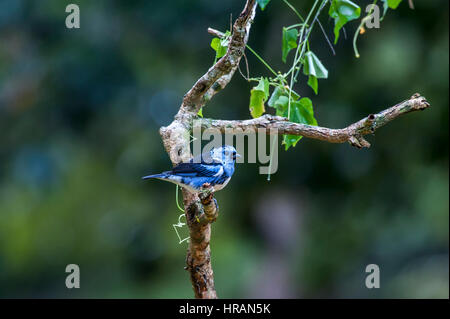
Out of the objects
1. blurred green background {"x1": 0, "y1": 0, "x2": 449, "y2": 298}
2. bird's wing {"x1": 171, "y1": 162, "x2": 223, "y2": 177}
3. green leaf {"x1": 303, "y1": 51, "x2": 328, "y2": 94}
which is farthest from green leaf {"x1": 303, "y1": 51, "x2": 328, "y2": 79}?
blurred green background {"x1": 0, "y1": 0, "x2": 449, "y2": 298}

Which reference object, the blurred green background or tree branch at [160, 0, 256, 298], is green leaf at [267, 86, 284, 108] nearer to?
tree branch at [160, 0, 256, 298]

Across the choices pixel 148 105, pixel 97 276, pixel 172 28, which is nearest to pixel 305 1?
pixel 172 28

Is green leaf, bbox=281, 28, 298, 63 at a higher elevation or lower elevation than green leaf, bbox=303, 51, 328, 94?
higher

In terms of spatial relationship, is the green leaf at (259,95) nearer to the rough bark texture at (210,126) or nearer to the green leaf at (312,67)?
the rough bark texture at (210,126)

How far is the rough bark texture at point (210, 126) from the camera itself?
4211 millimetres

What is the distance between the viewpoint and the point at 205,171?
5.11 metres

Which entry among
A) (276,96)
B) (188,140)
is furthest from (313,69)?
(188,140)

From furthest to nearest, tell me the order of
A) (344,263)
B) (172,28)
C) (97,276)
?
(97,276) < (344,263) < (172,28)

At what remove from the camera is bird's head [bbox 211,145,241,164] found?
219 inches

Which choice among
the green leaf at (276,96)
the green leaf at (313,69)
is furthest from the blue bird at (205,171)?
the green leaf at (313,69)

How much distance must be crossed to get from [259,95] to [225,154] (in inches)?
45.3

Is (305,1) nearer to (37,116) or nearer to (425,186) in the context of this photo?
(425,186)

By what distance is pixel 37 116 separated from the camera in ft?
45.6
